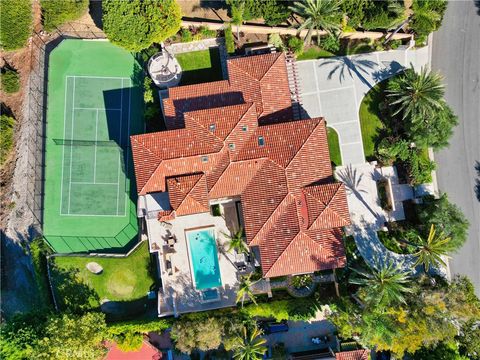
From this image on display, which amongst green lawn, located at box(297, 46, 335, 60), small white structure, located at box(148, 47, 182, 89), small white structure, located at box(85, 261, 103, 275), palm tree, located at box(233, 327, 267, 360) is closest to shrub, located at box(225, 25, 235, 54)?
small white structure, located at box(148, 47, 182, 89)

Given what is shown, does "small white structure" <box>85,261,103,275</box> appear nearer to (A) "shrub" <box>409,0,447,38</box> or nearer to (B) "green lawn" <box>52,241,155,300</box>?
(B) "green lawn" <box>52,241,155,300</box>

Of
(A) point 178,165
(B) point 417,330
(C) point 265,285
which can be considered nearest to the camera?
(B) point 417,330

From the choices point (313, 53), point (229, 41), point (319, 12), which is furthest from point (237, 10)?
point (313, 53)

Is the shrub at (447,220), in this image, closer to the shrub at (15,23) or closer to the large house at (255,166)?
the large house at (255,166)

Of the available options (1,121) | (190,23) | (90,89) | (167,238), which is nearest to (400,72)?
(190,23)

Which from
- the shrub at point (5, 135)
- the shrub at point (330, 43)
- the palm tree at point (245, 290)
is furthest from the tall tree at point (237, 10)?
the shrub at point (5, 135)

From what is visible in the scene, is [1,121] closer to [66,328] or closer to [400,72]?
[66,328]
